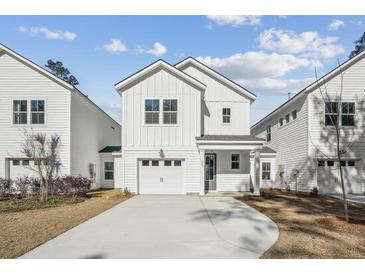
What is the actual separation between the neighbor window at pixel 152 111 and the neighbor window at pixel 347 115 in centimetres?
1082

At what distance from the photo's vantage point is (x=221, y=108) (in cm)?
1991

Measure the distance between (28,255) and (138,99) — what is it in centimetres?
1258

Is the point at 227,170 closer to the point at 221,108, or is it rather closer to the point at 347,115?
the point at 221,108

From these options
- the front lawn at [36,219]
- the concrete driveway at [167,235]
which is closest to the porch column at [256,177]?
the concrete driveway at [167,235]

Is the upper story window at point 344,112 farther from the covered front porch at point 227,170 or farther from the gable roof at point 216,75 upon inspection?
the covered front porch at point 227,170

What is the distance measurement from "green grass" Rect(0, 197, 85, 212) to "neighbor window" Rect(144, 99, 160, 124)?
574 cm

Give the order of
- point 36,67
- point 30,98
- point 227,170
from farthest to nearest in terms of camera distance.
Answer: point 227,170 → point 30,98 → point 36,67

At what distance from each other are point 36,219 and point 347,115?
17038mm

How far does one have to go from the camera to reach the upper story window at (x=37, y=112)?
707 inches

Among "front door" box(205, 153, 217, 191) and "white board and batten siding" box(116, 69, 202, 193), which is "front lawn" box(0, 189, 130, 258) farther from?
"front door" box(205, 153, 217, 191)

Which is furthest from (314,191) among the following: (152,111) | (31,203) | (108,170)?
(31,203)

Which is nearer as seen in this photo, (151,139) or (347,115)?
(151,139)

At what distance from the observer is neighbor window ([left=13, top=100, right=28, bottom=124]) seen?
17984 millimetres
